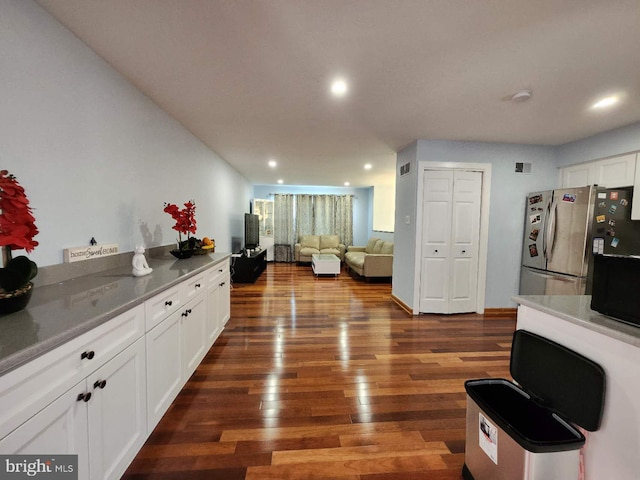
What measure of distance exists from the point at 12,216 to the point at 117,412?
35.3 inches

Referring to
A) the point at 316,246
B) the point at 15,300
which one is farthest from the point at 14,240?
the point at 316,246

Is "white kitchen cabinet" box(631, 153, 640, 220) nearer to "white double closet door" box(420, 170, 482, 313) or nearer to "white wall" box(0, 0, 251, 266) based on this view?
"white double closet door" box(420, 170, 482, 313)

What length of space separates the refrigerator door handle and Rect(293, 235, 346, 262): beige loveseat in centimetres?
502

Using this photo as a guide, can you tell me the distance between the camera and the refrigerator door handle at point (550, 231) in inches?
123

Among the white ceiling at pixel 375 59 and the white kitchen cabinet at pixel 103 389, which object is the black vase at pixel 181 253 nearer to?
the white kitchen cabinet at pixel 103 389

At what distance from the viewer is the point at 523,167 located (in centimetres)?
361

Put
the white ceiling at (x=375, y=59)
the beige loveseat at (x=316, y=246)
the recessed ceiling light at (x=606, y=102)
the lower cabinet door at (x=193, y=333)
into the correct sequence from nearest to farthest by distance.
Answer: the white ceiling at (x=375, y=59) < the lower cabinet door at (x=193, y=333) < the recessed ceiling light at (x=606, y=102) < the beige loveseat at (x=316, y=246)

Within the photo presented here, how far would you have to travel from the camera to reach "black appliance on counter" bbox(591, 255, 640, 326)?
0.95 meters

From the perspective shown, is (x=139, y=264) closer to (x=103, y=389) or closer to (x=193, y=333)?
(x=193, y=333)

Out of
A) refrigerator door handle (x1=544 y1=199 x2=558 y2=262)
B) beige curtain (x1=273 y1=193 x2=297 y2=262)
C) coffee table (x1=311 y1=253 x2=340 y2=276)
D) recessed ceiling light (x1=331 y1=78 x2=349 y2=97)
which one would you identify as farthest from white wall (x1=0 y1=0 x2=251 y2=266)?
beige curtain (x1=273 y1=193 x2=297 y2=262)

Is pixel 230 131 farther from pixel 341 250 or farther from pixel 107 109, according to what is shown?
pixel 341 250

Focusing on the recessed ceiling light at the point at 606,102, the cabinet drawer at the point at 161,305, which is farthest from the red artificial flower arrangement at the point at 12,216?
the recessed ceiling light at the point at 606,102

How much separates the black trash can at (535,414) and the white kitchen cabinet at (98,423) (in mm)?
1607

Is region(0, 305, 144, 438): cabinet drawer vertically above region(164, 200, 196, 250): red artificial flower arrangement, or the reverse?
region(164, 200, 196, 250): red artificial flower arrangement
